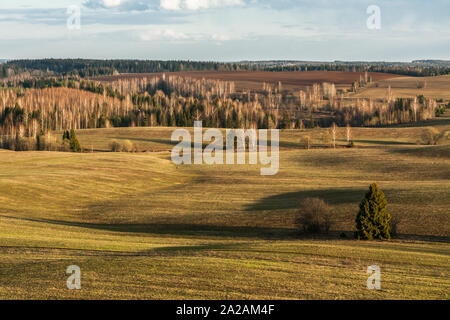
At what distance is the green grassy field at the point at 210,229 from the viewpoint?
21.2m

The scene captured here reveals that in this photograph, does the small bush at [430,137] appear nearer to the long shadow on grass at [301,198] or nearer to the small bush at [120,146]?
the long shadow on grass at [301,198]

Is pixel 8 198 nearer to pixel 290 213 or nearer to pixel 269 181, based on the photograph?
pixel 290 213

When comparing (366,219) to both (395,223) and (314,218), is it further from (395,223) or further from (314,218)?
(314,218)

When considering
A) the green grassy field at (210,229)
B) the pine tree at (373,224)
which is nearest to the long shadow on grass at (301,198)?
the green grassy field at (210,229)

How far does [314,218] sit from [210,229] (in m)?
9.46

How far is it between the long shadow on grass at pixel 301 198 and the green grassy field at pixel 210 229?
23cm

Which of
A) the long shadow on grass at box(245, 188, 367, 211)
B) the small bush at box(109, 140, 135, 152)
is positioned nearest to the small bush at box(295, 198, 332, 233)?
the long shadow on grass at box(245, 188, 367, 211)

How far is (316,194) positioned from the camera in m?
58.0

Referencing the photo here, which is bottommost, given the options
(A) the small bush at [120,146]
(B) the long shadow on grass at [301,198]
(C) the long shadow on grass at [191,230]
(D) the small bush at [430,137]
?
(C) the long shadow on grass at [191,230]

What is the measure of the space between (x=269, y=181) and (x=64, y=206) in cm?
3181

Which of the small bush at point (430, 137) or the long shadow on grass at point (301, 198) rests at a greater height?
the small bush at point (430, 137)

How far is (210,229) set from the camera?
44156mm
